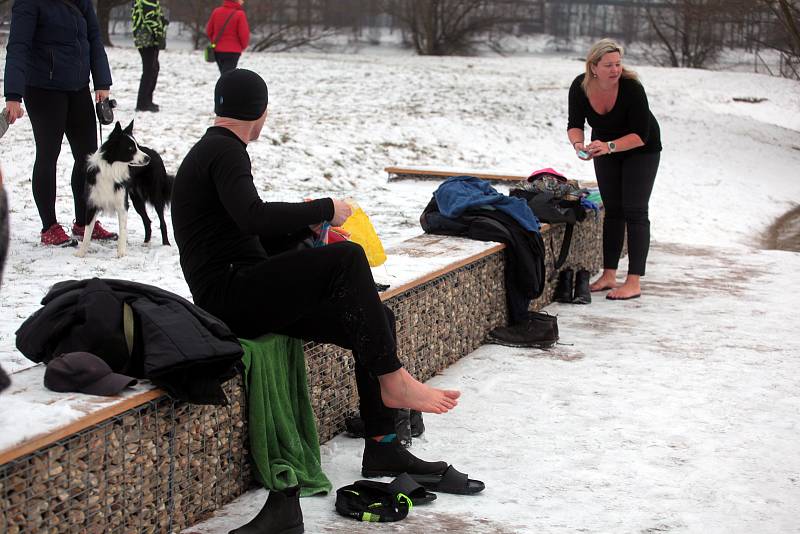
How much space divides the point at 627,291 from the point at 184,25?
24540 millimetres

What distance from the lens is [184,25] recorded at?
28.6m

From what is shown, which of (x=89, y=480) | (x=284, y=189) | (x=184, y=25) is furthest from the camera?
(x=184, y=25)

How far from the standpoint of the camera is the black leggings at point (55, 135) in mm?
5926

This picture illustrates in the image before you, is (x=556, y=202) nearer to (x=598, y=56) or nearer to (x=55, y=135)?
(x=598, y=56)

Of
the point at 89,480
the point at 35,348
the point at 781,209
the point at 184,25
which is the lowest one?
the point at 781,209

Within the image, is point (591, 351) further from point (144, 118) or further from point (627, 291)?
point (144, 118)

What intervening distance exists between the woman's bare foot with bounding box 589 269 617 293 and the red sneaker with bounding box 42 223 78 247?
3233mm

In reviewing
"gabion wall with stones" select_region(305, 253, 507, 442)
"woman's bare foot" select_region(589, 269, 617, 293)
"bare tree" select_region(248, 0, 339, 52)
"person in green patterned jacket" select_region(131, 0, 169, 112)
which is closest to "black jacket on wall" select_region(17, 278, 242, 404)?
"gabion wall with stones" select_region(305, 253, 507, 442)

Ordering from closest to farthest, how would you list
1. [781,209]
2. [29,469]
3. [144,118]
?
[29,469], [144,118], [781,209]

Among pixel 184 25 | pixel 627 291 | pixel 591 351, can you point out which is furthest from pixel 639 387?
pixel 184 25

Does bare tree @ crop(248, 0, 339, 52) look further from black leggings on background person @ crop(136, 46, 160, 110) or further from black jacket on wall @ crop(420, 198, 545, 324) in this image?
black jacket on wall @ crop(420, 198, 545, 324)

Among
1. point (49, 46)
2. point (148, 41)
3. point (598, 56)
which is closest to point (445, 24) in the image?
point (148, 41)

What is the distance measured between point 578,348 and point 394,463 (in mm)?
2005

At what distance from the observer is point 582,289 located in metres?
6.16
